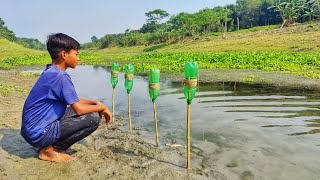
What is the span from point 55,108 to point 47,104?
132 mm

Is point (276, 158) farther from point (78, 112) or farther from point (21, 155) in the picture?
point (21, 155)

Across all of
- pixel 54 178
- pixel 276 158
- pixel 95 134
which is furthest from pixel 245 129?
pixel 54 178

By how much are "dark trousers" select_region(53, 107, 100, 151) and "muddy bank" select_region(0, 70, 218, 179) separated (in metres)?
0.32

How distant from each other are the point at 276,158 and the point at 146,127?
294cm

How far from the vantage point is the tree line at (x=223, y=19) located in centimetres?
6862

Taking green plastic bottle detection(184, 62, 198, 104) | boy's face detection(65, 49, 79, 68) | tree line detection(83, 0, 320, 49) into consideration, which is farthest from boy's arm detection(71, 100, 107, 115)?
tree line detection(83, 0, 320, 49)

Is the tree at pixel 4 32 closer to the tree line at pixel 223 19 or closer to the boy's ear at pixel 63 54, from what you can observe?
the tree line at pixel 223 19

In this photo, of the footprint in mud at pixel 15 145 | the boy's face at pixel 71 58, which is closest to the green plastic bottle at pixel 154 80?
the boy's face at pixel 71 58

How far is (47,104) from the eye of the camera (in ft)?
14.1

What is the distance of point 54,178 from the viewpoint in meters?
4.00

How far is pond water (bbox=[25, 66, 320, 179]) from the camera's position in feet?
15.2

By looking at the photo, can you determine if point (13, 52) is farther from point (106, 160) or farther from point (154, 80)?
point (106, 160)

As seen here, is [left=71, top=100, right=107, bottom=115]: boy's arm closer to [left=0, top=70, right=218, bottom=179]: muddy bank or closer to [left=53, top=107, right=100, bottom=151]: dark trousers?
[left=53, top=107, right=100, bottom=151]: dark trousers

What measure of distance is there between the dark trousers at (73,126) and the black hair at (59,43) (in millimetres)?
912
